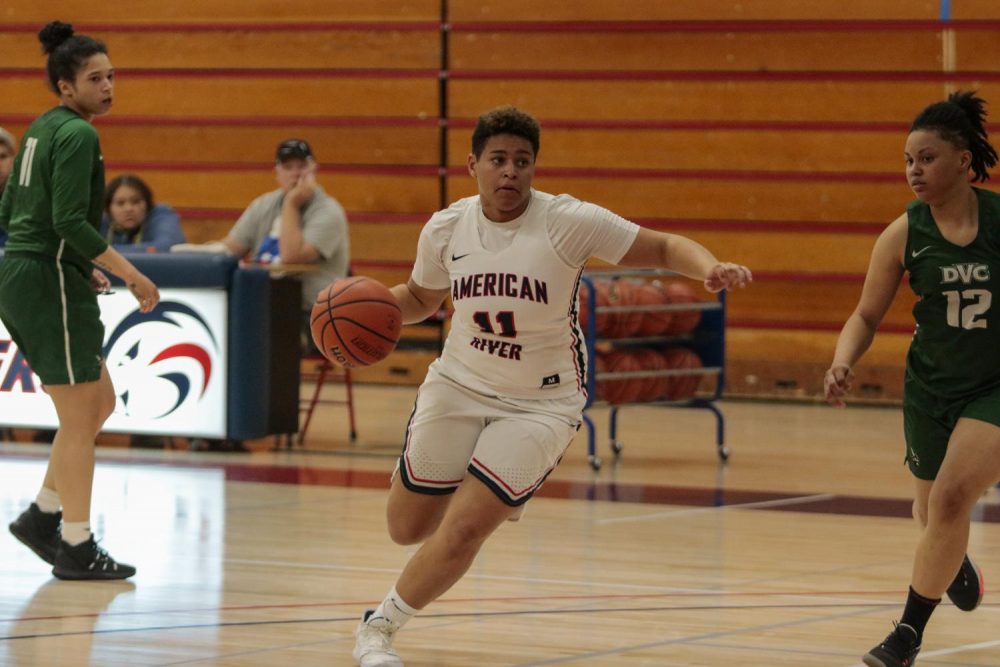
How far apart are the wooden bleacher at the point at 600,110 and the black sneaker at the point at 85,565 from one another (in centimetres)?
756

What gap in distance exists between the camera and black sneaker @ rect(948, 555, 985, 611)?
4.91 metres

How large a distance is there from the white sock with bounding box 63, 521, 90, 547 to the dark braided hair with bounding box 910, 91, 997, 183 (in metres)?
2.90

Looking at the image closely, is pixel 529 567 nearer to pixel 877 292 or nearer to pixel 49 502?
pixel 49 502

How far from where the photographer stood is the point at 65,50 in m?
5.45

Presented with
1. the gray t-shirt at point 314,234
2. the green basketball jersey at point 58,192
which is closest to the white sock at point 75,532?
the green basketball jersey at point 58,192

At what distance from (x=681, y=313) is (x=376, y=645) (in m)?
4.83

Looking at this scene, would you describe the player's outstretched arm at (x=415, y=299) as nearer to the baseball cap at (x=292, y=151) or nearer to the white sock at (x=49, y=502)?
the white sock at (x=49, y=502)

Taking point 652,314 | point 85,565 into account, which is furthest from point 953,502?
point 652,314

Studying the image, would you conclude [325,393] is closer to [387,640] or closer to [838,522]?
[838,522]

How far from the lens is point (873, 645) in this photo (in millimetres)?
4676

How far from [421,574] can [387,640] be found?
198 millimetres

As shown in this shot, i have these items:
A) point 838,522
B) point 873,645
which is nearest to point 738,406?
point 838,522

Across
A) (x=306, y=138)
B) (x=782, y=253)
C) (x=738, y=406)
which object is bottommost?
(x=738, y=406)

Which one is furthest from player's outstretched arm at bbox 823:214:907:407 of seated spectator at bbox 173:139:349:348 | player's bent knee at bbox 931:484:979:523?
seated spectator at bbox 173:139:349:348
